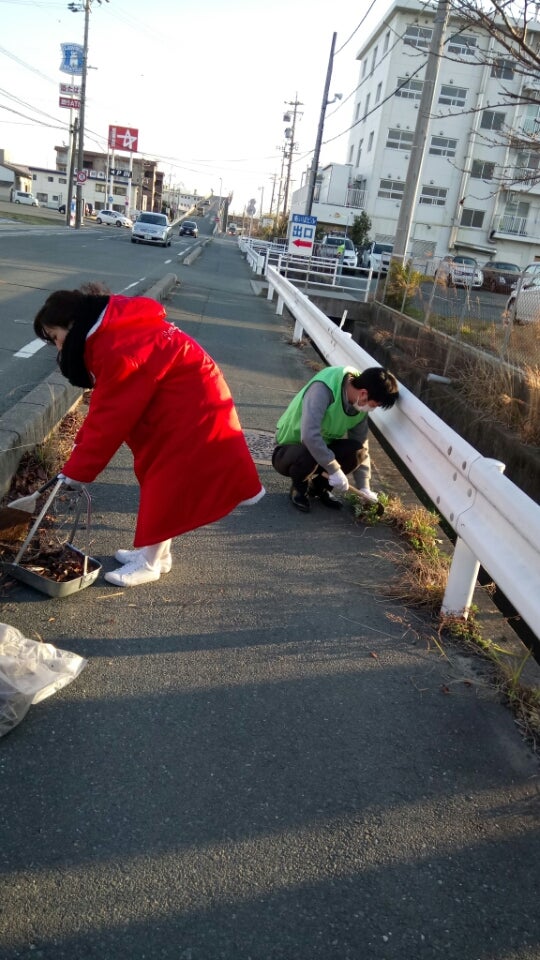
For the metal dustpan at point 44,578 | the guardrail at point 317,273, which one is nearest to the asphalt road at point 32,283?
the metal dustpan at point 44,578

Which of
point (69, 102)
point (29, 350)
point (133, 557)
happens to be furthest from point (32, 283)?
point (69, 102)

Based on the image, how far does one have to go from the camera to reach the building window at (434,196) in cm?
5028

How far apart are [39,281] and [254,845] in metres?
14.0

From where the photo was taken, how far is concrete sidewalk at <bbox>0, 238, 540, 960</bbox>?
6.63ft

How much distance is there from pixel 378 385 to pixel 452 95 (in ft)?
169

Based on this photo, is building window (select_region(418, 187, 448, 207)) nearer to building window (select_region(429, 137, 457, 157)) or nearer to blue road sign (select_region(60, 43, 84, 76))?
building window (select_region(429, 137, 457, 157))

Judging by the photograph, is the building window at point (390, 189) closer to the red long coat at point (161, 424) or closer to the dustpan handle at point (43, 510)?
the red long coat at point (161, 424)

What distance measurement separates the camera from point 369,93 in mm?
54125

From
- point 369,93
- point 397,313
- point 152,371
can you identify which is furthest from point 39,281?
point 369,93

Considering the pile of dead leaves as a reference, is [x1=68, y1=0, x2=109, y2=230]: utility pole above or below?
above

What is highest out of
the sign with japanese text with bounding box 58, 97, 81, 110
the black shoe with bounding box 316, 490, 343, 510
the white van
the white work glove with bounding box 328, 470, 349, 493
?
the sign with japanese text with bounding box 58, 97, 81, 110

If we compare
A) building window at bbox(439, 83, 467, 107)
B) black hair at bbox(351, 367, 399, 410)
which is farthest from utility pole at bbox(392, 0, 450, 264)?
building window at bbox(439, 83, 467, 107)

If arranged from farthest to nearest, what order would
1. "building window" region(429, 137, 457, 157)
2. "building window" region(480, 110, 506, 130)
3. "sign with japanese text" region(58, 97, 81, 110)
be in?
"sign with japanese text" region(58, 97, 81, 110), "building window" region(429, 137, 457, 157), "building window" region(480, 110, 506, 130)

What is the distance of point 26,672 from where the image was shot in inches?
109
